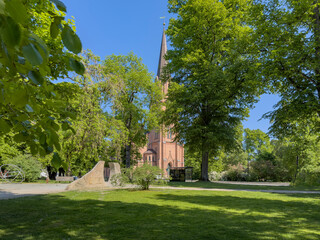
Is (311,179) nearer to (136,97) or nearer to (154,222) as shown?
(154,222)

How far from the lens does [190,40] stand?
83.1 feet

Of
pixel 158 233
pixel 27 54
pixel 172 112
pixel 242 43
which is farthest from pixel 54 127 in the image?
pixel 172 112

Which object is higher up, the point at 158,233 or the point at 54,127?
the point at 54,127

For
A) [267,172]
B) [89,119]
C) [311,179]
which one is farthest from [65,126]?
[267,172]

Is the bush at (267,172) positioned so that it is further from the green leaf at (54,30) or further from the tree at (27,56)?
the green leaf at (54,30)

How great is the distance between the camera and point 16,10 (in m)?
0.92

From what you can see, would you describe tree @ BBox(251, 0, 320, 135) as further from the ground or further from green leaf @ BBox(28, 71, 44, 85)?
green leaf @ BBox(28, 71, 44, 85)

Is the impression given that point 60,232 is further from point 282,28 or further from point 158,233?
point 282,28

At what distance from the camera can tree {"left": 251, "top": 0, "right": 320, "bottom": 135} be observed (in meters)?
11.8

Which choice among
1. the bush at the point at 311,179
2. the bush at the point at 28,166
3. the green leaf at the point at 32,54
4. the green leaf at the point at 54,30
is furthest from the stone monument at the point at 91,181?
the bush at the point at 311,179

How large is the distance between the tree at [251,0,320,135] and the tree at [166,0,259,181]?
5959 mm

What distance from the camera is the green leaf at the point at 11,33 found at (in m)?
0.90

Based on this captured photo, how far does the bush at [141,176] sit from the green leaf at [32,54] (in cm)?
1179

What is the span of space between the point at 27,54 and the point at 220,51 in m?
25.9
